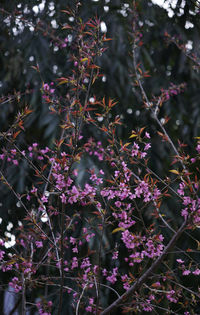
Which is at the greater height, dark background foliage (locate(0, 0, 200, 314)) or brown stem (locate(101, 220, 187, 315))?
dark background foliage (locate(0, 0, 200, 314))

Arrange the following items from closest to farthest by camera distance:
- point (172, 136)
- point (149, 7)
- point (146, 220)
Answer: point (146, 220) < point (172, 136) < point (149, 7)

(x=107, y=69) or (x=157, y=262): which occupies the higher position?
(x=107, y=69)

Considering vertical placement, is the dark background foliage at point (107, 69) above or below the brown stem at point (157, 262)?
above

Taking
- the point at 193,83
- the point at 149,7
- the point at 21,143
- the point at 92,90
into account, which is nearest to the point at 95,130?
the point at 92,90

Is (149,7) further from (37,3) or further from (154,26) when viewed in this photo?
(37,3)

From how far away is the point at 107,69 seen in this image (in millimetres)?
2520

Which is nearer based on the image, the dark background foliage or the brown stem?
the brown stem

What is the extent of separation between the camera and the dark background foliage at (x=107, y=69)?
2.42m

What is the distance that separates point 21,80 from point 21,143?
44cm

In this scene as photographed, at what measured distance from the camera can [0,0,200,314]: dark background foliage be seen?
7.93 feet

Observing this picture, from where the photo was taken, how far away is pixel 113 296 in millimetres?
2412

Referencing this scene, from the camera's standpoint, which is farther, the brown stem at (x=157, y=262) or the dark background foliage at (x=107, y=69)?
the dark background foliage at (x=107, y=69)

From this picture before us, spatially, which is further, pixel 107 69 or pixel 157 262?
pixel 107 69

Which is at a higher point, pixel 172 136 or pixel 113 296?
pixel 172 136
